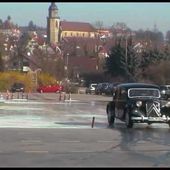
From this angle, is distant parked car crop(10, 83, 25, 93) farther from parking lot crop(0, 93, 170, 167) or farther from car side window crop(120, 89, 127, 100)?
parking lot crop(0, 93, 170, 167)

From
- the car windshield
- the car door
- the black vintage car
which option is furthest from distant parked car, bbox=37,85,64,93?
the car windshield

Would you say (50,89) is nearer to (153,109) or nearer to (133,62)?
(133,62)

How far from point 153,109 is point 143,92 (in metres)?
1.57

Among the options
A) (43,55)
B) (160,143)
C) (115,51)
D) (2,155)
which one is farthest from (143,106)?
(43,55)

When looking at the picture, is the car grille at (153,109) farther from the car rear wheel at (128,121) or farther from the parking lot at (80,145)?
the car rear wheel at (128,121)

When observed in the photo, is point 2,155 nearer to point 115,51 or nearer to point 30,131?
point 30,131

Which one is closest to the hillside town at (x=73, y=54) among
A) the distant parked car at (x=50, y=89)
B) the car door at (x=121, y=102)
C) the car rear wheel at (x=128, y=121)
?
the distant parked car at (x=50, y=89)

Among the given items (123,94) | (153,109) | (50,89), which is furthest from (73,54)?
(153,109)

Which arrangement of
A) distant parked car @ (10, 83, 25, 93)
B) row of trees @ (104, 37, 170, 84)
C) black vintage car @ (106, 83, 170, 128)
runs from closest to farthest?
black vintage car @ (106, 83, 170, 128) < distant parked car @ (10, 83, 25, 93) < row of trees @ (104, 37, 170, 84)

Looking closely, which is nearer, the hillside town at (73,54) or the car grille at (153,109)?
the car grille at (153,109)

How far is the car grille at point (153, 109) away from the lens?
2331cm

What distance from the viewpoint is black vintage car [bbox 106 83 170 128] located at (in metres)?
23.3

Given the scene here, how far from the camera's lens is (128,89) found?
24.9 meters

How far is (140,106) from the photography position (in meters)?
23.5
